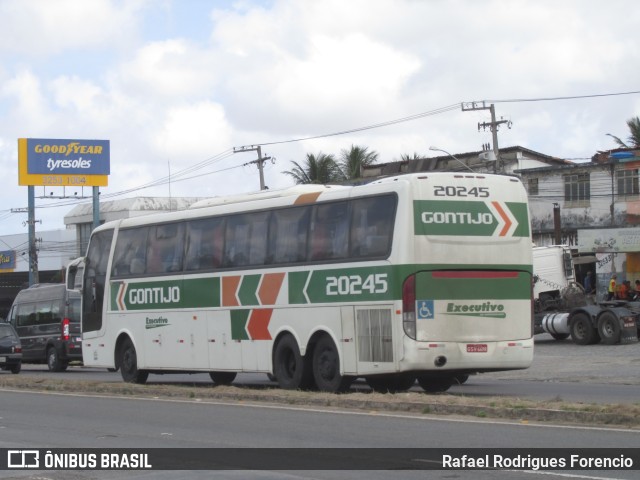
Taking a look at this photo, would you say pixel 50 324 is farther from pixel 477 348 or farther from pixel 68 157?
pixel 68 157

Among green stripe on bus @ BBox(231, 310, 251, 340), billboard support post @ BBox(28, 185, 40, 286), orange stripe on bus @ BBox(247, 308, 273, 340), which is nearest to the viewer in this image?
orange stripe on bus @ BBox(247, 308, 273, 340)

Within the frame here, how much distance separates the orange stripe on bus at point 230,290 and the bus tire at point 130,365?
3.44m

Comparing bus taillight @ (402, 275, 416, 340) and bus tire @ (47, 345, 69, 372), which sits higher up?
bus taillight @ (402, 275, 416, 340)

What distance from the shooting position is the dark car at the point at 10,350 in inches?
1325

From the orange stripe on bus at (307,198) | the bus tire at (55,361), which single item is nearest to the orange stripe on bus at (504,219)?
the orange stripe on bus at (307,198)

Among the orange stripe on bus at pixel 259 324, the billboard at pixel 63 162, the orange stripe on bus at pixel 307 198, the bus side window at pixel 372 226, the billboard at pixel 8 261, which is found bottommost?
the orange stripe on bus at pixel 259 324

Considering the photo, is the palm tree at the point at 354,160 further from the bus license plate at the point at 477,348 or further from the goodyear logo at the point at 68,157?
the bus license plate at the point at 477,348

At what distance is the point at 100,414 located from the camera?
670 inches

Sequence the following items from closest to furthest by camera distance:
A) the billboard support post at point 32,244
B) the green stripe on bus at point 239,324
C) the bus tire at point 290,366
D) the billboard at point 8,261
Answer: the bus tire at point 290,366 < the green stripe on bus at point 239,324 < the billboard support post at point 32,244 < the billboard at point 8,261

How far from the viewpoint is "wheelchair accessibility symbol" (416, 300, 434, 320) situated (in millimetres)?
17703

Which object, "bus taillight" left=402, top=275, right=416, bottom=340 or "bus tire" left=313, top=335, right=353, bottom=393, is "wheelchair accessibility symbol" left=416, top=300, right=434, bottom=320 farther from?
"bus tire" left=313, top=335, right=353, bottom=393

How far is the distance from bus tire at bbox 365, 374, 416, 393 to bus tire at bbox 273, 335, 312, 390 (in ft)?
3.86

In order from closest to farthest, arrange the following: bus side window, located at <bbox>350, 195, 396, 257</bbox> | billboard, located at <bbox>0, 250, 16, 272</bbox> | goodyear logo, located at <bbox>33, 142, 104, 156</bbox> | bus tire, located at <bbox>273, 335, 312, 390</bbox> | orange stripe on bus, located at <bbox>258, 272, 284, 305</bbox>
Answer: bus side window, located at <bbox>350, 195, 396, 257</bbox> → bus tire, located at <bbox>273, 335, 312, 390</bbox> → orange stripe on bus, located at <bbox>258, 272, 284, 305</bbox> → goodyear logo, located at <bbox>33, 142, 104, 156</bbox> → billboard, located at <bbox>0, 250, 16, 272</bbox>

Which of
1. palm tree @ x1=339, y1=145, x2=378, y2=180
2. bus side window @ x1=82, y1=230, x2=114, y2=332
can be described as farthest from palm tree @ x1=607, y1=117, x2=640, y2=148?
bus side window @ x1=82, y1=230, x2=114, y2=332
